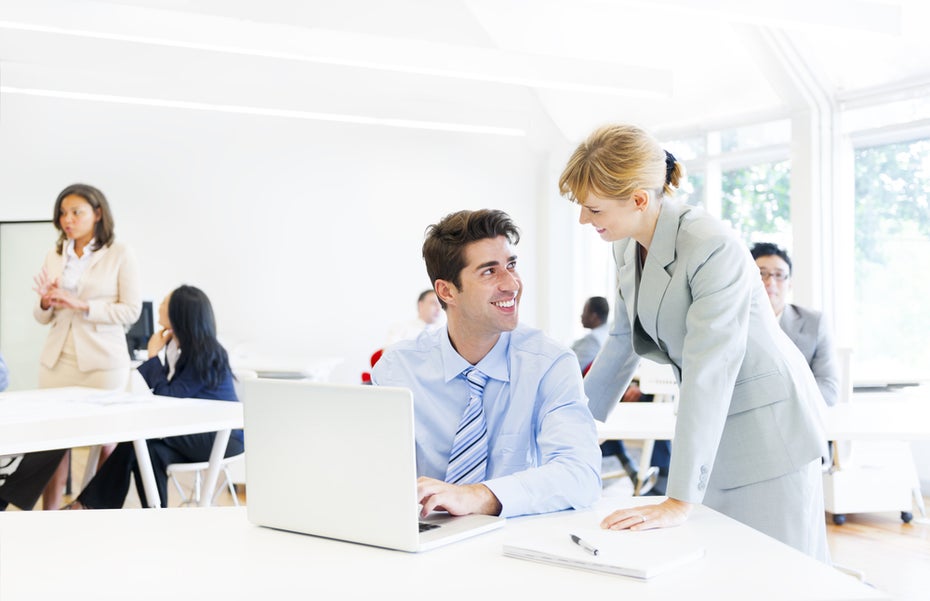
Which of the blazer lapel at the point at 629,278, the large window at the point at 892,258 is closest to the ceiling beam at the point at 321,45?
the large window at the point at 892,258

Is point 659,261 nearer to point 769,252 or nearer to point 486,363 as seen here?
point 486,363

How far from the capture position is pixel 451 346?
2.11m

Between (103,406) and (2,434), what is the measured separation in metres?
0.72

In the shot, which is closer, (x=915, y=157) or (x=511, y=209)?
(x=915, y=157)

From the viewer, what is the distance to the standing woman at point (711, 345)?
71.0 inches

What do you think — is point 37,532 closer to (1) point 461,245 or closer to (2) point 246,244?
(1) point 461,245

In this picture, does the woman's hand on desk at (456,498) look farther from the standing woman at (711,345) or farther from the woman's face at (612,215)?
the woman's face at (612,215)

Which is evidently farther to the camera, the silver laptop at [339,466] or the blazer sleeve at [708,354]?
the blazer sleeve at [708,354]

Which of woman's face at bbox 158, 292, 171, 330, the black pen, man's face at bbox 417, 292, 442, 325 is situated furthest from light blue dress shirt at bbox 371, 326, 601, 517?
man's face at bbox 417, 292, 442, 325

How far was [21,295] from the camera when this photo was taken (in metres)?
7.54

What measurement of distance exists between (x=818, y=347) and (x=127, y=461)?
9.40 feet

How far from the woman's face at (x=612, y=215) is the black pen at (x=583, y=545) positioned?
0.68 m

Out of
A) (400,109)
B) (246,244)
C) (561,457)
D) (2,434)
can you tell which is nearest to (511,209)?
(400,109)

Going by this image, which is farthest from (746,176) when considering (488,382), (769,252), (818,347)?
(488,382)
